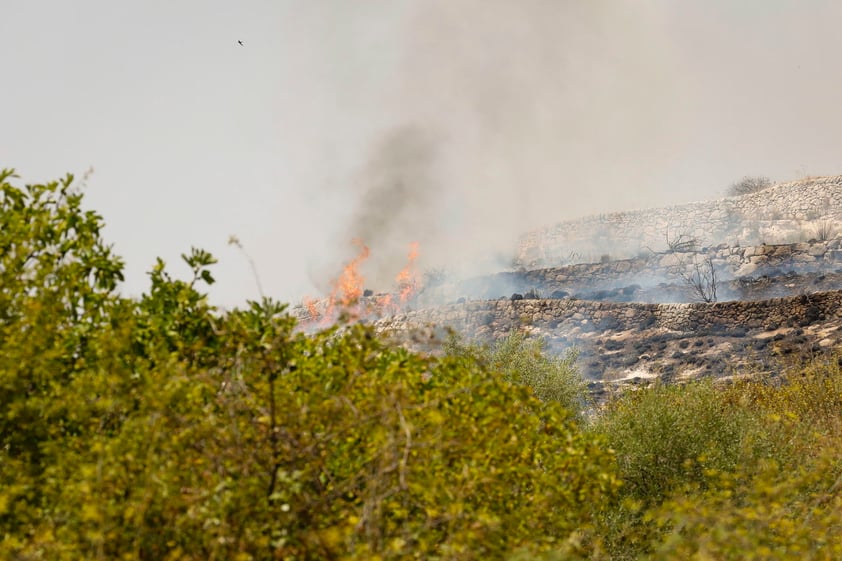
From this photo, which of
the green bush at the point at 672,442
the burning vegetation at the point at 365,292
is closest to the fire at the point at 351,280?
the burning vegetation at the point at 365,292

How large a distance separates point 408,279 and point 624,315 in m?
19.6

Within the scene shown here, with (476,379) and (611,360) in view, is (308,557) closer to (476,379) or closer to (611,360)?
(476,379)

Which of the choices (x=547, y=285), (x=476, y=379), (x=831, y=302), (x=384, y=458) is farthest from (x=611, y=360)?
(x=384, y=458)

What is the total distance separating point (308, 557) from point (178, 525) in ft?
3.55

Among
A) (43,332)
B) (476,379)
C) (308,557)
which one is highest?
(43,332)

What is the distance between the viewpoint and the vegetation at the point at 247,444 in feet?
20.6

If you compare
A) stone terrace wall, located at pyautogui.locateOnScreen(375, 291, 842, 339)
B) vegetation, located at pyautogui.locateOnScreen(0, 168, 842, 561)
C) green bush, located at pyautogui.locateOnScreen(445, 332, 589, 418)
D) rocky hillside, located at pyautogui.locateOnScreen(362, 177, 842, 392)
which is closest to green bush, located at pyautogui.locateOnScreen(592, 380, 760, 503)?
rocky hillside, located at pyautogui.locateOnScreen(362, 177, 842, 392)

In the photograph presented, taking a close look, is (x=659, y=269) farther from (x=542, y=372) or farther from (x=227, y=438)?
(x=227, y=438)

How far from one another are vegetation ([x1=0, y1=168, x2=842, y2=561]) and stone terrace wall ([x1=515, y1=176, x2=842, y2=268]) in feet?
Answer: 159

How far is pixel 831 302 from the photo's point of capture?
2961 cm

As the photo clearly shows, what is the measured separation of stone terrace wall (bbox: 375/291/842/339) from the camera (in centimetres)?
3011

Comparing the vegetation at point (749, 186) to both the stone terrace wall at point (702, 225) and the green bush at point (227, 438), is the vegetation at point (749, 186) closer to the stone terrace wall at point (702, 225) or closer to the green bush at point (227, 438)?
the stone terrace wall at point (702, 225)

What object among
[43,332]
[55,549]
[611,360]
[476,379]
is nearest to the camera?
[55,549]

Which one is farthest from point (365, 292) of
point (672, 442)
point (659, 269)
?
point (672, 442)
